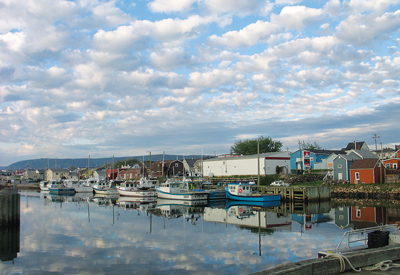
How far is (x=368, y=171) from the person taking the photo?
45.9 metres

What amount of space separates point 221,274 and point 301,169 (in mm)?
54111

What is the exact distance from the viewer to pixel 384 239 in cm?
1171

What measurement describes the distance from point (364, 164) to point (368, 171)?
121cm

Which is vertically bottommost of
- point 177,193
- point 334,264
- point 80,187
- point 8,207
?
point 80,187

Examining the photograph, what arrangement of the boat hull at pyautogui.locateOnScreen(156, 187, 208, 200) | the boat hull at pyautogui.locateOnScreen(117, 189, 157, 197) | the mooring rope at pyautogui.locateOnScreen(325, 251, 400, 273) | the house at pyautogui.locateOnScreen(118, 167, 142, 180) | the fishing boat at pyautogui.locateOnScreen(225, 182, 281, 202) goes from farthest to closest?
the house at pyautogui.locateOnScreen(118, 167, 142, 180)
the boat hull at pyautogui.locateOnScreen(117, 189, 157, 197)
the boat hull at pyautogui.locateOnScreen(156, 187, 208, 200)
the fishing boat at pyautogui.locateOnScreen(225, 182, 281, 202)
the mooring rope at pyautogui.locateOnScreen(325, 251, 400, 273)

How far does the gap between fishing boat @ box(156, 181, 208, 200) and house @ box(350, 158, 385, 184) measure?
2188cm

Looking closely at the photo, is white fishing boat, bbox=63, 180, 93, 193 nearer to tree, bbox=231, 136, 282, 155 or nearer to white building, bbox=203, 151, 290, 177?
white building, bbox=203, 151, 290, 177

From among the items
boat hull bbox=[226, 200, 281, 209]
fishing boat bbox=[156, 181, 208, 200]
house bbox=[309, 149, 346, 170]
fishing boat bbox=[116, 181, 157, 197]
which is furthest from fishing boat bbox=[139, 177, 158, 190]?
house bbox=[309, 149, 346, 170]

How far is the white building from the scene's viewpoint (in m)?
59.9

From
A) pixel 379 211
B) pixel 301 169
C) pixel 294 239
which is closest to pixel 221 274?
pixel 294 239

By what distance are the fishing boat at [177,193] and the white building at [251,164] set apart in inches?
642

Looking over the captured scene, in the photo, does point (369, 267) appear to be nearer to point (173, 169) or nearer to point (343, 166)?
point (343, 166)

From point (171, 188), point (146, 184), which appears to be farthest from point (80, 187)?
point (171, 188)

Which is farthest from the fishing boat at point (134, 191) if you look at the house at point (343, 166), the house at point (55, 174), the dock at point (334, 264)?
the house at point (55, 174)
